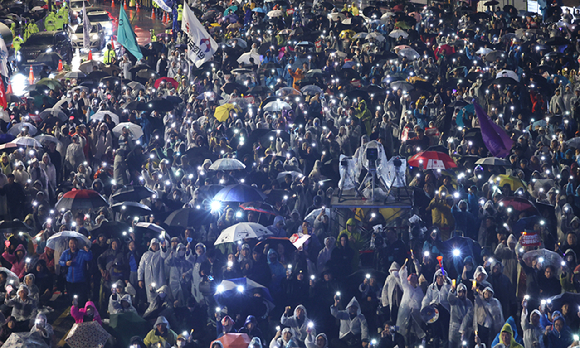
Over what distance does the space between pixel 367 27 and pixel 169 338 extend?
69.5 ft

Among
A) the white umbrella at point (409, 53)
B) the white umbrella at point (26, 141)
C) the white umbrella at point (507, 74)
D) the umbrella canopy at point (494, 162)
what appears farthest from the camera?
the white umbrella at point (409, 53)

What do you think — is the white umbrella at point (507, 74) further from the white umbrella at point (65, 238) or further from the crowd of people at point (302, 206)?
the white umbrella at point (65, 238)

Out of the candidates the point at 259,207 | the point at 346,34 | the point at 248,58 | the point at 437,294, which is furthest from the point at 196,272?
the point at 346,34

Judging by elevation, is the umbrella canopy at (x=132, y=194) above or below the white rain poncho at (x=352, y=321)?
above

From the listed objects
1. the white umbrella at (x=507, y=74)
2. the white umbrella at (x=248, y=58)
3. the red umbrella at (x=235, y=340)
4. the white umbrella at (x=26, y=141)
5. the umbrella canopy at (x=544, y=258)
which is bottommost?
the white umbrella at (x=248, y=58)

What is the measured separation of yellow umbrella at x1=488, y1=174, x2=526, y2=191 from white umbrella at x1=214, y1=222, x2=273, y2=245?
191 inches

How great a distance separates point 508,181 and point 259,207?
4.94 meters

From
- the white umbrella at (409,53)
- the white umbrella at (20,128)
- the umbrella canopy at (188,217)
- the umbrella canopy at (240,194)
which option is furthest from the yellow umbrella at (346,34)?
the umbrella canopy at (188,217)

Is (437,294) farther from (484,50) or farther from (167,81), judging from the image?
(484,50)

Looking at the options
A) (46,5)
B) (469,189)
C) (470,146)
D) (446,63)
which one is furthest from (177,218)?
(46,5)

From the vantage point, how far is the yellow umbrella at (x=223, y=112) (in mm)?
22750

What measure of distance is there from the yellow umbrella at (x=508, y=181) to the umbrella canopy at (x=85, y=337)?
8.40 meters

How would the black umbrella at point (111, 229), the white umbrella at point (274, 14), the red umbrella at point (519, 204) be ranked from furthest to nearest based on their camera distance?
the white umbrella at point (274, 14) < the red umbrella at point (519, 204) < the black umbrella at point (111, 229)

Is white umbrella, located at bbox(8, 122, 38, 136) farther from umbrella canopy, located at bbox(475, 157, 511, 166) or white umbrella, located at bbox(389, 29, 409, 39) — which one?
white umbrella, located at bbox(389, 29, 409, 39)
